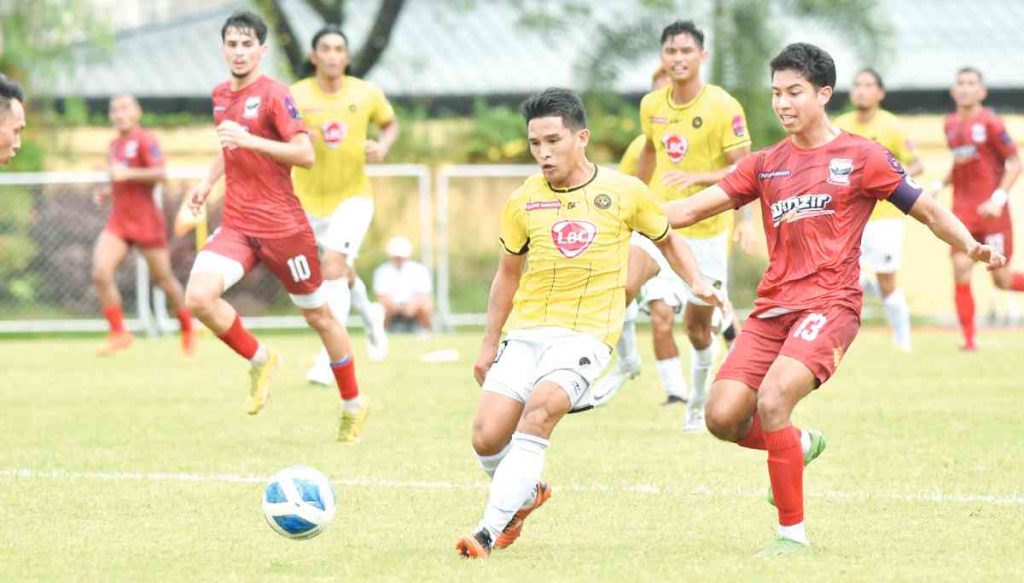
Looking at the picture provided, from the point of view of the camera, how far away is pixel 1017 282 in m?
16.6

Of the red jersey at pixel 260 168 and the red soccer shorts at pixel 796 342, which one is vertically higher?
the red jersey at pixel 260 168

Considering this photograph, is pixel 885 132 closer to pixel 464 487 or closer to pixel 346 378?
pixel 346 378

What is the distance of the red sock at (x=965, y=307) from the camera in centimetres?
1677

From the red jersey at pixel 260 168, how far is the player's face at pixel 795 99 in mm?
3758

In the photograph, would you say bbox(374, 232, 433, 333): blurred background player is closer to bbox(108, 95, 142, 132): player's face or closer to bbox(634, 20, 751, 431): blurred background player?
bbox(108, 95, 142, 132): player's face

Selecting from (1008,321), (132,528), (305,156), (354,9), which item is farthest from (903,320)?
(354,9)

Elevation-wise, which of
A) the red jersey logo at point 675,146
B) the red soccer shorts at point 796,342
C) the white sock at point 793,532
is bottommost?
the white sock at point 793,532

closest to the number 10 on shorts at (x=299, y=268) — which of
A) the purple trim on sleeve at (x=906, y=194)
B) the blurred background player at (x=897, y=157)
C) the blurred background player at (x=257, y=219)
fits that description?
the blurred background player at (x=257, y=219)

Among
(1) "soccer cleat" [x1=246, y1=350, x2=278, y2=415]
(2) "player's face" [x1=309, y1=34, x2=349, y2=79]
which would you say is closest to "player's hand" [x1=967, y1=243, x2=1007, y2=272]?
(1) "soccer cleat" [x1=246, y1=350, x2=278, y2=415]

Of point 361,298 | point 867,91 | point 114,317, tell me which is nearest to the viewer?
point 361,298

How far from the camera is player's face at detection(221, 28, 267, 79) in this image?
1023cm

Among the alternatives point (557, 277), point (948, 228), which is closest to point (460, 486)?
point (557, 277)

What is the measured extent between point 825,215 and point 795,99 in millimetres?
500

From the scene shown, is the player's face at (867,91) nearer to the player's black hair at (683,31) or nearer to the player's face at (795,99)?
the player's black hair at (683,31)
